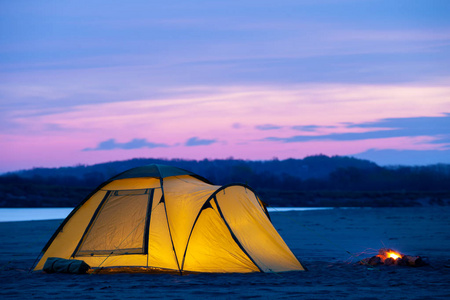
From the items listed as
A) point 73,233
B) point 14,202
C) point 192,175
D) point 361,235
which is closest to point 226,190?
point 192,175

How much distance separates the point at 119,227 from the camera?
1125 centimetres

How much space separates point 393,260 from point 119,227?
554cm

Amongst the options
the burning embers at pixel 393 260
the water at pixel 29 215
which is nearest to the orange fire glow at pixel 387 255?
the burning embers at pixel 393 260

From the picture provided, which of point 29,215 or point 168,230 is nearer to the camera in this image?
point 168,230

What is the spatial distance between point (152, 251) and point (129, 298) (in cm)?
276

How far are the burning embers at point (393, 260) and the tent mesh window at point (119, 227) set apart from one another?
461 cm

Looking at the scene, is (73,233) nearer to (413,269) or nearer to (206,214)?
(206,214)

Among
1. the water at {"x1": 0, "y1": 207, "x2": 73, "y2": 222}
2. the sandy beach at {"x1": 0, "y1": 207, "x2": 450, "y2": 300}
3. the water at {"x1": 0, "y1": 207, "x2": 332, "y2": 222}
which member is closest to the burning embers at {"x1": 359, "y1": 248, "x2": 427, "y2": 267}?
the sandy beach at {"x1": 0, "y1": 207, "x2": 450, "y2": 300}

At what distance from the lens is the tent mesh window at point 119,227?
11109mm

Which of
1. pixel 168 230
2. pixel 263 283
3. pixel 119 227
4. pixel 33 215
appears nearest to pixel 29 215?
pixel 33 215

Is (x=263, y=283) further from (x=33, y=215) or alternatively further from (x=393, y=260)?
(x=33, y=215)

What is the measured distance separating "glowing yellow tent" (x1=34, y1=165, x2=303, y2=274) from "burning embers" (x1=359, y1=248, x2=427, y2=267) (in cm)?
174

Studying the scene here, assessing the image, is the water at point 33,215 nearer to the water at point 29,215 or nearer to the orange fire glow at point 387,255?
the water at point 29,215

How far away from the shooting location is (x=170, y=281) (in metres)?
9.80
